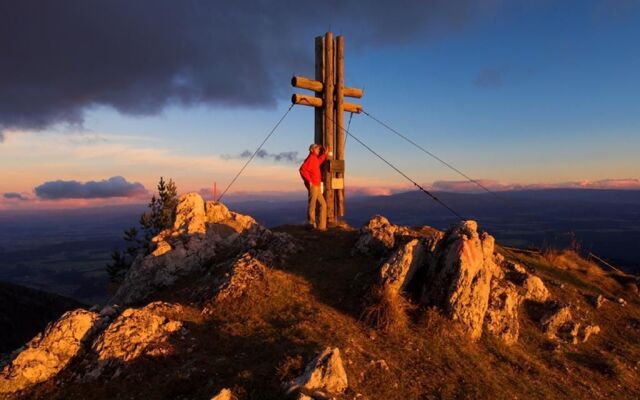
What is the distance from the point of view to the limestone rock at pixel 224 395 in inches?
292

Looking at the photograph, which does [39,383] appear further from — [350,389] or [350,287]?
[350,287]

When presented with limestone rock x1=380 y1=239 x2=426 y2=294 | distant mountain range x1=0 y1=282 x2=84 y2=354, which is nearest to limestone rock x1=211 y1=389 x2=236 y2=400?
limestone rock x1=380 y1=239 x2=426 y2=294

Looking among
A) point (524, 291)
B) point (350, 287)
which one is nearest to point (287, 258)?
point (350, 287)

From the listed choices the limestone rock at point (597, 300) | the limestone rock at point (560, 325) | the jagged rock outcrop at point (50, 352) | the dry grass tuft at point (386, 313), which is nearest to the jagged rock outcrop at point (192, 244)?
the jagged rock outcrop at point (50, 352)

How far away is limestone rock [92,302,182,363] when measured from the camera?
9.85 m

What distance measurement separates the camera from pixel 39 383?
9.46 meters

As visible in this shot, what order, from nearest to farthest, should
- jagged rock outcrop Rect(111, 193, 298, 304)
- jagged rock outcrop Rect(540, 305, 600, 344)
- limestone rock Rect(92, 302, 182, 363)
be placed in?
limestone rock Rect(92, 302, 182, 363) < jagged rock outcrop Rect(540, 305, 600, 344) < jagged rock outcrop Rect(111, 193, 298, 304)

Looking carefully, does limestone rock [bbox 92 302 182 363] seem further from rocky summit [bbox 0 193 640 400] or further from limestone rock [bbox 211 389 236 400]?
limestone rock [bbox 211 389 236 400]

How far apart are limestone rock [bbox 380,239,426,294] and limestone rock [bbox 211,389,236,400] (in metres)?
6.09

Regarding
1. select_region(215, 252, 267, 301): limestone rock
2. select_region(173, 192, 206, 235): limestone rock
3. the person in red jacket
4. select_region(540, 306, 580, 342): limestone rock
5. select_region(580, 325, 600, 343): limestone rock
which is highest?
the person in red jacket

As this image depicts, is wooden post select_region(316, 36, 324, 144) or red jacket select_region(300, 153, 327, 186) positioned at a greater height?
wooden post select_region(316, 36, 324, 144)

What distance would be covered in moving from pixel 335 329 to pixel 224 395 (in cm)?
396

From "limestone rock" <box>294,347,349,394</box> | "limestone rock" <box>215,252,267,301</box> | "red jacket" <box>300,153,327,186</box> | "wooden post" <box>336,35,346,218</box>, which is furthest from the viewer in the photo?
"wooden post" <box>336,35,346,218</box>

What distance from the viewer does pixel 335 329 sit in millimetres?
10875
